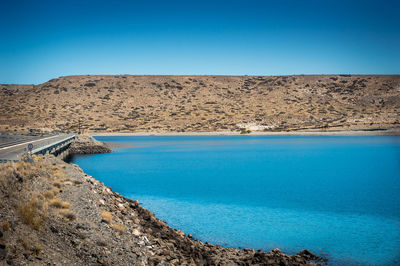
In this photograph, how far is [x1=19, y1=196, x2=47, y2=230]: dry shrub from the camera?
8.70m

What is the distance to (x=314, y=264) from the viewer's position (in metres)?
11.6

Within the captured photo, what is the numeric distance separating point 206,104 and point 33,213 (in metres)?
94.5

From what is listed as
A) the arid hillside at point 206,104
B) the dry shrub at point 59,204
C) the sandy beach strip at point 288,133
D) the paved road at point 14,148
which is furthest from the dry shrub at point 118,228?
the arid hillside at point 206,104

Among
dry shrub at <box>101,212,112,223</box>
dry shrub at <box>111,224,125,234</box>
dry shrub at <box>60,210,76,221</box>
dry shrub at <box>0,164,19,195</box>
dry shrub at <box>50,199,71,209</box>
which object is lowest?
dry shrub at <box>111,224,125,234</box>

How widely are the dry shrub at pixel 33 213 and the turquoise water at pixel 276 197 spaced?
6977 millimetres

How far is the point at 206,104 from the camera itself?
337ft

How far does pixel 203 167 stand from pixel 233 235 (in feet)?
72.0

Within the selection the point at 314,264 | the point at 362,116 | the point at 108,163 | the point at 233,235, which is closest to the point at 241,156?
the point at 108,163

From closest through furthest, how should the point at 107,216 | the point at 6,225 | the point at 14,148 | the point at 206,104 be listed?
the point at 6,225 → the point at 107,216 → the point at 14,148 → the point at 206,104

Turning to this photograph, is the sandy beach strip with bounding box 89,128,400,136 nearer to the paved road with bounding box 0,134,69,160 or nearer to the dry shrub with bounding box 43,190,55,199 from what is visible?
the paved road with bounding box 0,134,69,160

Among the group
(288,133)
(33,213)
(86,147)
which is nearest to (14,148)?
(86,147)

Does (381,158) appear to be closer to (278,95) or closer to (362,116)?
(362,116)

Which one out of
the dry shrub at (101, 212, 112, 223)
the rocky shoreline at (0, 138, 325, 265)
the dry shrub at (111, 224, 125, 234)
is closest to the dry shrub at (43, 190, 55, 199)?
the rocky shoreline at (0, 138, 325, 265)

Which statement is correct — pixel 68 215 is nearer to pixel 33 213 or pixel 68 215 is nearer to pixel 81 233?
pixel 81 233
